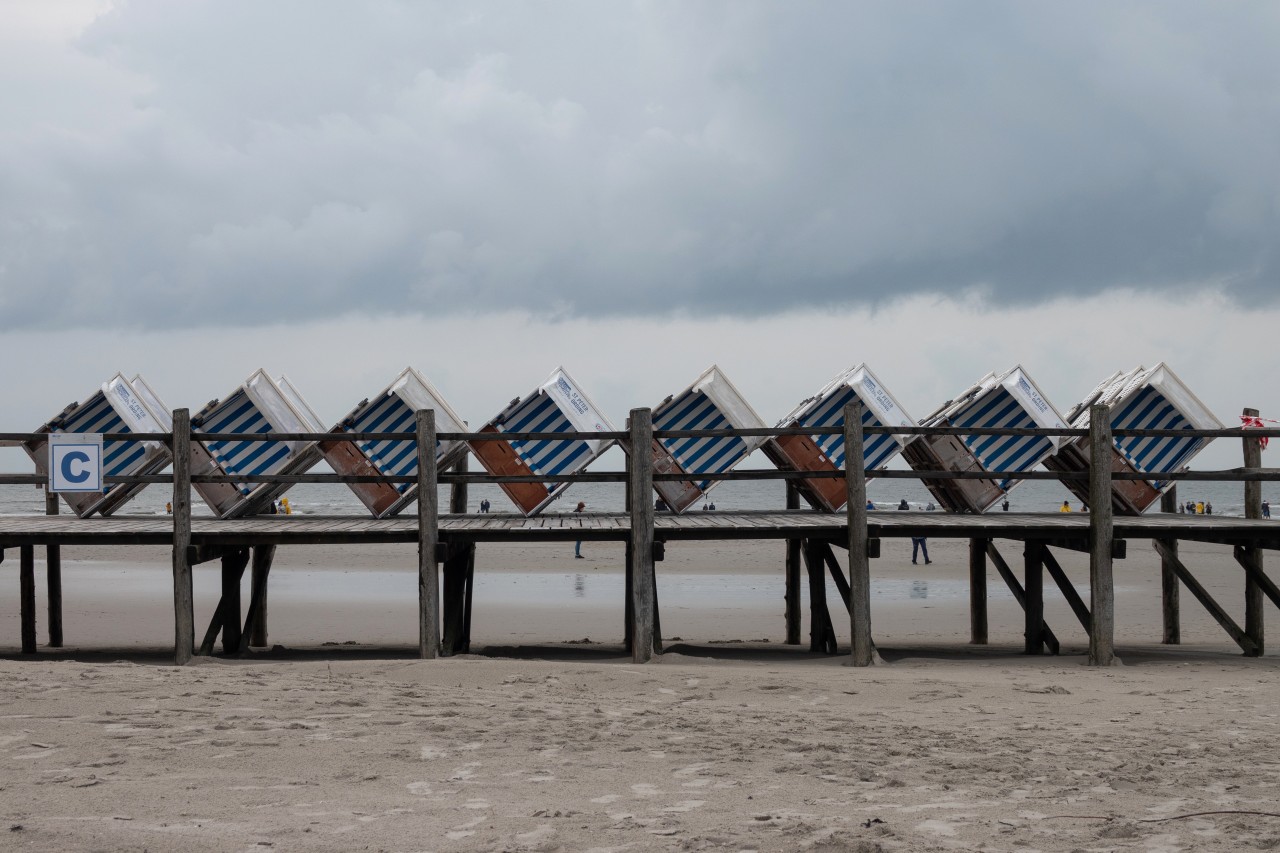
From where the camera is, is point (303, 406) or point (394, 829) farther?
point (303, 406)

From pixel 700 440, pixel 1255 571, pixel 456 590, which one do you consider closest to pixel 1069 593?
pixel 1255 571

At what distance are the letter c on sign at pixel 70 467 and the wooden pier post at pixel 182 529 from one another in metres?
0.92

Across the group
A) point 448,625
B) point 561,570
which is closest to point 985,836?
point 448,625

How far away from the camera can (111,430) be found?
13.1 m

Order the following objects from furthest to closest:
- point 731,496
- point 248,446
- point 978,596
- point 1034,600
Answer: point 731,496 < point 978,596 < point 248,446 < point 1034,600

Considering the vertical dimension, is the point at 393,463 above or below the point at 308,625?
above

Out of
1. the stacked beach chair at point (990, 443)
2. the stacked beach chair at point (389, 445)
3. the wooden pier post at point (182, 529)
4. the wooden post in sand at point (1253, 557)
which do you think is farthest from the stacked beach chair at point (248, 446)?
the wooden post in sand at point (1253, 557)

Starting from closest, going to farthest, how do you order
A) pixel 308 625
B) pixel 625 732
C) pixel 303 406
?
1. pixel 625 732
2. pixel 303 406
3. pixel 308 625

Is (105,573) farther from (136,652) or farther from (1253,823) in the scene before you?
(1253,823)

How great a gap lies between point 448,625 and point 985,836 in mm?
7063

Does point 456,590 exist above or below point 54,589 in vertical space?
above

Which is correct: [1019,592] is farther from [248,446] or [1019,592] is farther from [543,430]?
[248,446]

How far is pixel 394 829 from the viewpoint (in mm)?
4973

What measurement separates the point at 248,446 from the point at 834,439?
5.99m
